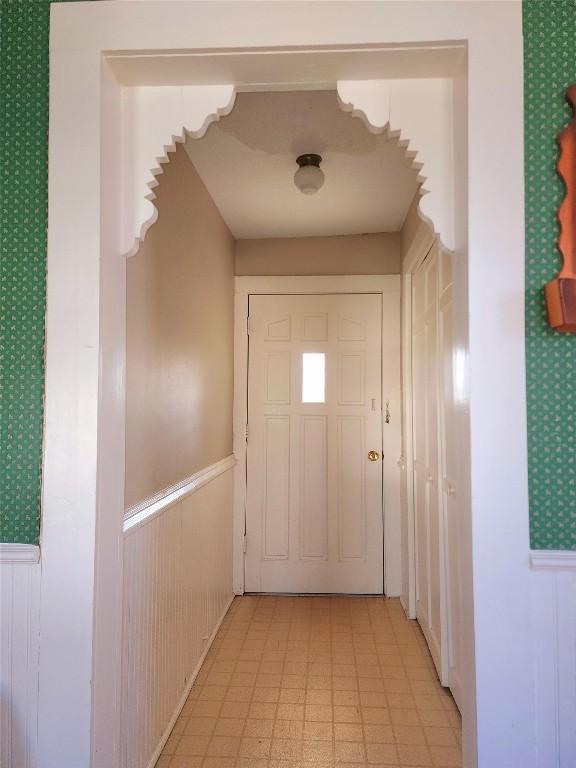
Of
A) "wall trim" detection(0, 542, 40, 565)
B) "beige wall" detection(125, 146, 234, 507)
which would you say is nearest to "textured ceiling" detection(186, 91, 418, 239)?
"beige wall" detection(125, 146, 234, 507)

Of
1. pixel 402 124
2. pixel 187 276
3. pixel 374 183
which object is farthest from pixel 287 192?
pixel 402 124

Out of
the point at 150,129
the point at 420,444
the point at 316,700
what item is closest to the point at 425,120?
the point at 150,129

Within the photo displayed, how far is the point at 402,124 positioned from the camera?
50.6 inches

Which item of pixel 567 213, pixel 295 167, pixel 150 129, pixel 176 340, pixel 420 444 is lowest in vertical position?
pixel 420 444

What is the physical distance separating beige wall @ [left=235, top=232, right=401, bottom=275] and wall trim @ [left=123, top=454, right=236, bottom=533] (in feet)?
4.84

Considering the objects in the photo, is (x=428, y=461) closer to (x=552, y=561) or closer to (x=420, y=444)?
(x=420, y=444)

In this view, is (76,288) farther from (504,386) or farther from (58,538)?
(504,386)

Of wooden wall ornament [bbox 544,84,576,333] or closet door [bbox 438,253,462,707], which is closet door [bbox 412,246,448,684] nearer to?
closet door [bbox 438,253,462,707]

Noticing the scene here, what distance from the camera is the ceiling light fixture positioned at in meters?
2.40

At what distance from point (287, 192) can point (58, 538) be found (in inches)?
88.8

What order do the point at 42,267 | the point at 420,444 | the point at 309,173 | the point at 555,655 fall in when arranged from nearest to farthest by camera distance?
the point at 555,655 → the point at 42,267 → the point at 309,173 → the point at 420,444

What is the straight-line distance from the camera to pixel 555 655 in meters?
1.14

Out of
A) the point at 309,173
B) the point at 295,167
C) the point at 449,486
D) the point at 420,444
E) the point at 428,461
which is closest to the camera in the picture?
the point at 449,486

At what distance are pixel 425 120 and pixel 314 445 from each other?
8.34 ft
